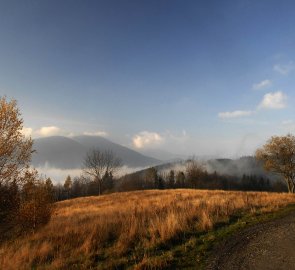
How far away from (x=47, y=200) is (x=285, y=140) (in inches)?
2137

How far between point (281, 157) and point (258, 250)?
55576 millimetres

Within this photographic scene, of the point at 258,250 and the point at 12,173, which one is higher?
the point at 12,173

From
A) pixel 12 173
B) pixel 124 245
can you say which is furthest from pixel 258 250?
pixel 12 173

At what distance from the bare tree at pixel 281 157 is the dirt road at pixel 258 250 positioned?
5088cm

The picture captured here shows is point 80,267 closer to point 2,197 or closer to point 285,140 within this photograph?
point 2,197

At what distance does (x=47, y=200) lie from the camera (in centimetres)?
1900

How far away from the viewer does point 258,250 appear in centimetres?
1002

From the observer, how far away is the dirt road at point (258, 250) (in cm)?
875

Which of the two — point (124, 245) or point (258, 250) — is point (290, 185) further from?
point (124, 245)

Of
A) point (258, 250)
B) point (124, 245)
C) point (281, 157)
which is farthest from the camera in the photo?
point (281, 157)

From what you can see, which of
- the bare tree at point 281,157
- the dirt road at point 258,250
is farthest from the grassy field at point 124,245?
Answer: the bare tree at point 281,157

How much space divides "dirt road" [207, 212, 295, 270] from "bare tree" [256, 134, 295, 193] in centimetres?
5088

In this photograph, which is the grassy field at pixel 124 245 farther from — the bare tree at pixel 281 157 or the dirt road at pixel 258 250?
the bare tree at pixel 281 157

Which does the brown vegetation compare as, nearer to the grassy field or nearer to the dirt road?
the grassy field
